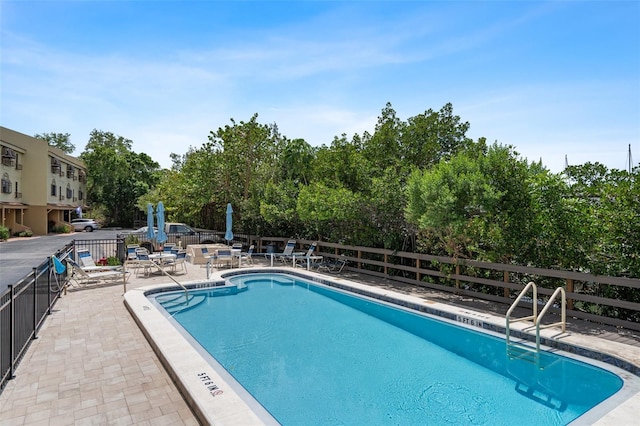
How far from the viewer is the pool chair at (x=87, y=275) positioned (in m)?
10.6

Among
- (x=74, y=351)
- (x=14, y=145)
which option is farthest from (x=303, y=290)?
(x=14, y=145)

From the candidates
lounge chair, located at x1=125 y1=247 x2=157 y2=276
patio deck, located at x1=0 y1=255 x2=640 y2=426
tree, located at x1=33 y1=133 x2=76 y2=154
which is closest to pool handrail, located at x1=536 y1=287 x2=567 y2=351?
patio deck, located at x1=0 y1=255 x2=640 y2=426

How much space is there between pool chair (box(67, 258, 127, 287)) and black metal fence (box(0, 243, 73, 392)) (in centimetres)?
293

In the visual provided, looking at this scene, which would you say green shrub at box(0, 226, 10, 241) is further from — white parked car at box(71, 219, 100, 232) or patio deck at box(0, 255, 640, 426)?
patio deck at box(0, 255, 640, 426)

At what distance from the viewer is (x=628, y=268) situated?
23.3 ft

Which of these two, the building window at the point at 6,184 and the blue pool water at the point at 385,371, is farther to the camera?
the building window at the point at 6,184

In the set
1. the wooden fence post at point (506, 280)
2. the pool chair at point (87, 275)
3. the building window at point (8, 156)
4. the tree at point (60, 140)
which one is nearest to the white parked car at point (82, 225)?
the building window at point (8, 156)

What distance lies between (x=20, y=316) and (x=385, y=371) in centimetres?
563

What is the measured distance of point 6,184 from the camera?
2853 centimetres

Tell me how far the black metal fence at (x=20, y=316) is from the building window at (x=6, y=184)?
27412mm

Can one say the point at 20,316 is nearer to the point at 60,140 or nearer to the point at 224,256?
the point at 224,256

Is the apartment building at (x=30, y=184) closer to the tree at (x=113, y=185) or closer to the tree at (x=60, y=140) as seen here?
the tree at (x=113, y=185)

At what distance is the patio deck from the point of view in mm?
4039

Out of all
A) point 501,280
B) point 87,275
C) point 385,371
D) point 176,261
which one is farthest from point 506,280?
point 87,275
